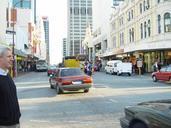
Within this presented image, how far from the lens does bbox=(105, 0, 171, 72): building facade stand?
56250mm

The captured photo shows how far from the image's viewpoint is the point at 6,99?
569cm

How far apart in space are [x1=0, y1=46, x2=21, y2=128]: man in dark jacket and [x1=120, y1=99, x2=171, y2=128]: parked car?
2.07m

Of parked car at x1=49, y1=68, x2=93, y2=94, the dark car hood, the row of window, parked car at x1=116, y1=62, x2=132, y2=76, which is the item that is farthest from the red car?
the dark car hood

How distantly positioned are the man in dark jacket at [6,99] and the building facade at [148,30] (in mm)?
50398

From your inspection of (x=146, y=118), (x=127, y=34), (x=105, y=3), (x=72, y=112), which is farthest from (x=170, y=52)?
(x=105, y=3)

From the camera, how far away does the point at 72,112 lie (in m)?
15.3

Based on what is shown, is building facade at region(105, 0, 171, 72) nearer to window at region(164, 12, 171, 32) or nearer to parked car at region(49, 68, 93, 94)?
window at region(164, 12, 171, 32)

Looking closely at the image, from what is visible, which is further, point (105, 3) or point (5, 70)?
point (105, 3)

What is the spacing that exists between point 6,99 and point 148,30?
189 ft

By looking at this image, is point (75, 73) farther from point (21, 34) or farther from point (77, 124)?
point (21, 34)

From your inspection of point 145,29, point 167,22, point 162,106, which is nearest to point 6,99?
point 162,106

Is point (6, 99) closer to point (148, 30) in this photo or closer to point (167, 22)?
point (167, 22)

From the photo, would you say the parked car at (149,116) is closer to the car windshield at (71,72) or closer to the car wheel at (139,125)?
the car wheel at (139,125)

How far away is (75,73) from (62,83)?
1314mm
